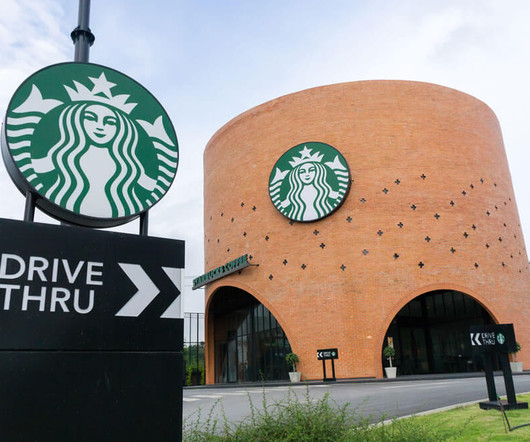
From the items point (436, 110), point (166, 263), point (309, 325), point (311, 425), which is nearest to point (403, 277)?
→ point (309, 325)

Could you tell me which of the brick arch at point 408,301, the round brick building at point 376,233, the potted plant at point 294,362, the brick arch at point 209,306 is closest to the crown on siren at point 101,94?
the round brick building at point 376,233

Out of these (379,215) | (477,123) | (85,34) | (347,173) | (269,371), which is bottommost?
(269,371)

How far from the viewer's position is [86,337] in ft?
10.8

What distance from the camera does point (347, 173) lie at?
26297 millimetres

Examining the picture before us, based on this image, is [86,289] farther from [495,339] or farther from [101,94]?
[495,339]

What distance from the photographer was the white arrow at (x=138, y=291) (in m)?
3.52

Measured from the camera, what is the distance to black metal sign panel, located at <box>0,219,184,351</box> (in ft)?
10.3

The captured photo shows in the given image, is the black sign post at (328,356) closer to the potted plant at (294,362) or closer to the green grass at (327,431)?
the potted plant at (294,362)

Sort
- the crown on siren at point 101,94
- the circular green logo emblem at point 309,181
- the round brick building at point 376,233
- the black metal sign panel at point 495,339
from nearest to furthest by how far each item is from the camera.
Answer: the crown on siren at point 101,94, the black metal sign panel at point 495,339, the round brick building at point 376,233, the circular green logo emblem at point 309,181

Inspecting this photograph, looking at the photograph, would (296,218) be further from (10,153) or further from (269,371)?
(10,153)

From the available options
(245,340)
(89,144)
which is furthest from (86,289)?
(245,340)

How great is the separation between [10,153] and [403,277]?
23.3 metres

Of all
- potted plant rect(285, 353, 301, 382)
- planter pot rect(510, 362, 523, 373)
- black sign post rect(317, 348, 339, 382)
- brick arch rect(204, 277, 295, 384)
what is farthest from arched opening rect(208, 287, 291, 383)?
planter pot rect(510, 362, 523, 373)

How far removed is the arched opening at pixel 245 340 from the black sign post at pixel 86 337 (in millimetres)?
25632
